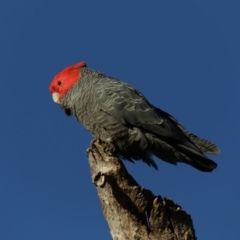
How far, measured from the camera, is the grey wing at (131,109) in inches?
308

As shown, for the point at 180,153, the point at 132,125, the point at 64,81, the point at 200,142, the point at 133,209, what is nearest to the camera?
the point at 133,209

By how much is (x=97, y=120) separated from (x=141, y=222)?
245cm

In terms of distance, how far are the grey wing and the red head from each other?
2.19 feet

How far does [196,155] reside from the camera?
7.86 meters

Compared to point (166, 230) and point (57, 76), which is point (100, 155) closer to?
point (166, 230)

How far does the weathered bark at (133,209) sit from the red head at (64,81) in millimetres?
2754

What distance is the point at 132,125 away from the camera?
7.87 m

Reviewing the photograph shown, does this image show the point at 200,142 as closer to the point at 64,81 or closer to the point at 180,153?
the point at 180,153

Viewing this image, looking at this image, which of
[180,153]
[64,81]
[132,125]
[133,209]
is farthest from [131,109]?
→ [133,209]

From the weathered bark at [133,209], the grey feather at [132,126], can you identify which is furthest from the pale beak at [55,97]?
the weathered bark at [133,209]

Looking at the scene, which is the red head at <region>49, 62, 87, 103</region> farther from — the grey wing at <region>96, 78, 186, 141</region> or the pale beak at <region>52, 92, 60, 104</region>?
the grey wing at <region>96, 78, 186, 141</region>

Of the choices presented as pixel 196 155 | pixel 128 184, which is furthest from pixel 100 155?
pixel 196 155

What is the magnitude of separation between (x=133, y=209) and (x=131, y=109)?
245cm

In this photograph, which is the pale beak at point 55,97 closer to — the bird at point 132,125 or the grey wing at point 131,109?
the bird at point 132,125
